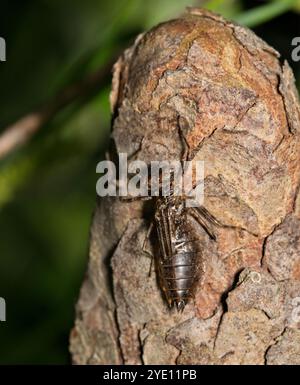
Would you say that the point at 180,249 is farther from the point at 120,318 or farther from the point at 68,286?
the point at 68,286

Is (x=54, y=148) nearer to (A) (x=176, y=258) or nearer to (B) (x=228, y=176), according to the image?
(A) (x=176, y=258)

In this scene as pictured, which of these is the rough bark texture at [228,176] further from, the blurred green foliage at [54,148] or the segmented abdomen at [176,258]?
the blurred green foliage at [54,148]

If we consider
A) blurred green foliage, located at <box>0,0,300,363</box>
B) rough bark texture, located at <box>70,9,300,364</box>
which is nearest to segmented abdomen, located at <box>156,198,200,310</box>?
rough bark texture, located at <box>70,9,300,364</box>

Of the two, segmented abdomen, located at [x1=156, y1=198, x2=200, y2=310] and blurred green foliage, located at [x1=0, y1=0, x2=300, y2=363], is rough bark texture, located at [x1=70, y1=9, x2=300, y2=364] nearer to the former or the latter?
segmented abdomen, located at [x1=156, y1=198, x2=200, y2=310]

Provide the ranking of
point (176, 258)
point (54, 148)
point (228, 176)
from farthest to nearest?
point (54, 148) < point (176, 258) < point (228, 176)

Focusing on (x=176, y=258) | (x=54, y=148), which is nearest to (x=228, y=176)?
(x=176, y=258)

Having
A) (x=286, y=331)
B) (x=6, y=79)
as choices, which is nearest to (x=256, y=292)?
(x=286, y=331)

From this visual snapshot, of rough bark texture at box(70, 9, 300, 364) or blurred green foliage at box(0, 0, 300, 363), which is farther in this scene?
blurred green foliage at box(0, 0, 300, 363)
